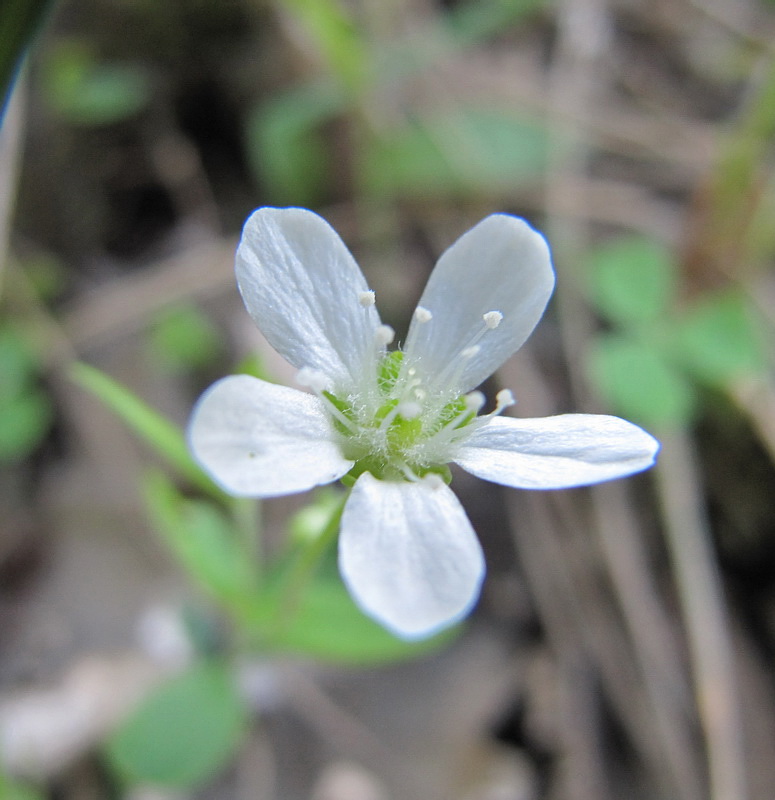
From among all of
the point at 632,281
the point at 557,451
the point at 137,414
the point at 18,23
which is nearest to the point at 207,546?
the point at 137,414

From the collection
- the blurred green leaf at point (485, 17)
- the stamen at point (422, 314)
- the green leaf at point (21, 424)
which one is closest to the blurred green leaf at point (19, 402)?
the green leaf at point (21, 424)

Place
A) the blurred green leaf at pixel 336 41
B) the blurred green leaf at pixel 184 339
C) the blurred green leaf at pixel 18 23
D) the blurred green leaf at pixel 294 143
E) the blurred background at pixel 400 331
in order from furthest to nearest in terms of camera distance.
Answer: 1. the blurred green leaf at pixel 294 143
2. the blurred green leaf at pixel 336 41
3. the blurred green leaf at pixel 184 339
4. the blurred background at pixel 400 331
5. the blurred green leaf at pixel 18 23

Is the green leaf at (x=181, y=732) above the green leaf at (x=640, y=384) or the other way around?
the other way around

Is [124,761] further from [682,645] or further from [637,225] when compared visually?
[637,225]

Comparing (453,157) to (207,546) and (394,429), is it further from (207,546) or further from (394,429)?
(394,429)

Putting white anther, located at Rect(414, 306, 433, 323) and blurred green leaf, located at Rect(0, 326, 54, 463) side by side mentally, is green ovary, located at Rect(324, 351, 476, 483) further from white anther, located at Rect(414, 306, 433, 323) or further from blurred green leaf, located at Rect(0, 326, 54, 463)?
blurred green leaf, located at Rect(0, 326, 54, 463)

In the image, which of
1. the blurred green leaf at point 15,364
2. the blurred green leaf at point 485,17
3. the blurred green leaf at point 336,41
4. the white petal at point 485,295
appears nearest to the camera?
the white petal at point 485,295

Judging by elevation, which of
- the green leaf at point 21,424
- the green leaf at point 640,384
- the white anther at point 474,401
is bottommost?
the green leaf at point 640,384

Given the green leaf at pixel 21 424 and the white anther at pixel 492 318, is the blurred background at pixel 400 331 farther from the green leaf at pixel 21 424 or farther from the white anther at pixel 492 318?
the white anther at pixel 492 318
